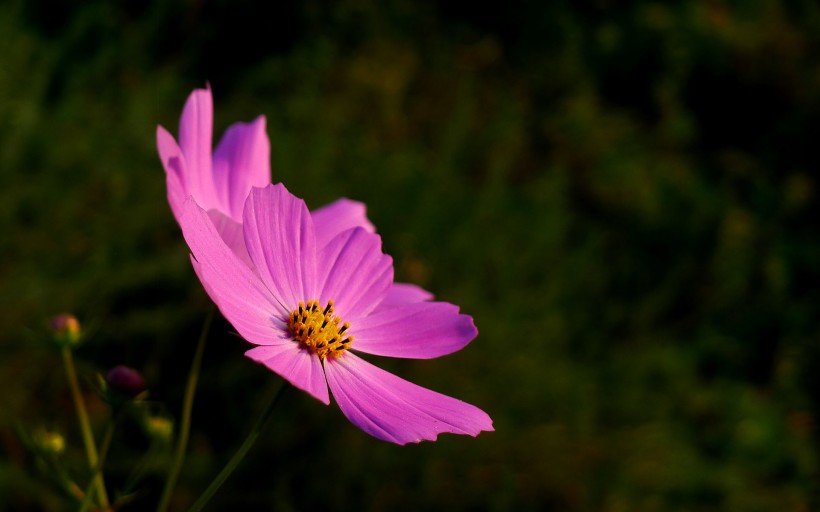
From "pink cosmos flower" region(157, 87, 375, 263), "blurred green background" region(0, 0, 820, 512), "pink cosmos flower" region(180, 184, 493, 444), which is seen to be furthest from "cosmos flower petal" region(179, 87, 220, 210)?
"blurred green background" region(0, 0, 820, 512)

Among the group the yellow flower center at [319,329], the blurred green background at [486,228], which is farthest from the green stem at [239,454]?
the blurred green background at [486,228]

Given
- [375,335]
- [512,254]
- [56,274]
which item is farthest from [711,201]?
[375,335]

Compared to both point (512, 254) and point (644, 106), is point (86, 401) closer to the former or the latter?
point (512, 254)

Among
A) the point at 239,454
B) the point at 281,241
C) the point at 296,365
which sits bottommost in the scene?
the point at 239,454

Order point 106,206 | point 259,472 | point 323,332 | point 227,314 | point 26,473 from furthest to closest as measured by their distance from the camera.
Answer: point 106,206 < point 259,472 < point 26,473 < point 323,332 < point 227,314

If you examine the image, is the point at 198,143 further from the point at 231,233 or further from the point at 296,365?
the point at 296,365

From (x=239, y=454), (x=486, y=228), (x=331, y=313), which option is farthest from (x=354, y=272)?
(x=486, y=228)

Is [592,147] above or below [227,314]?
above
